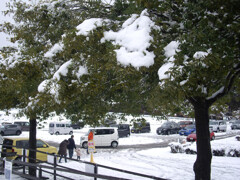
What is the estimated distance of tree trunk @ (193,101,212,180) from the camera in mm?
6084

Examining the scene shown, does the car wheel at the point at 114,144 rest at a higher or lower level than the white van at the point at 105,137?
lower

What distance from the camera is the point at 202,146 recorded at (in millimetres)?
6207

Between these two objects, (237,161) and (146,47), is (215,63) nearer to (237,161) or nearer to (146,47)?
(146,47)

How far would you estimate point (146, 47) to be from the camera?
4617 mm

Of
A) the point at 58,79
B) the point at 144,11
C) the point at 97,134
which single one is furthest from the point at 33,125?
the point at 97,134

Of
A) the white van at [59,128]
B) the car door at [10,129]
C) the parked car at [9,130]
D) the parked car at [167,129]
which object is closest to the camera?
the parked car at [9,130]

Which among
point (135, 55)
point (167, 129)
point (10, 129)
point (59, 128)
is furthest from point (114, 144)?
point (135, 55)

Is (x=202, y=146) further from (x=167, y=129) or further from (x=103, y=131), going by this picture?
(x=167, y=129)

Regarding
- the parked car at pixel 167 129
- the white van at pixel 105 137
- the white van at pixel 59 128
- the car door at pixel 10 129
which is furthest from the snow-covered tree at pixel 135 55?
the car door at pixel 10 129

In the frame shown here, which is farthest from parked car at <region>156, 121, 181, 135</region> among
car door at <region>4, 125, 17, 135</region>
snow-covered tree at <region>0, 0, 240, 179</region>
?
snow-covered tree at <region>0, 0, 240, 179</region>

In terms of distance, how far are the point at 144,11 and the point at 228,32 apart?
6.14 ft

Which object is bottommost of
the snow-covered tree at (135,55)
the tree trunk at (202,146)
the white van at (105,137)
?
the white van at (105,137)

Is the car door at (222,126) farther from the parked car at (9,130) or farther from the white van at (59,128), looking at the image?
the parked car at (9,130)

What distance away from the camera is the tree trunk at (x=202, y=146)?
20.0 feet
